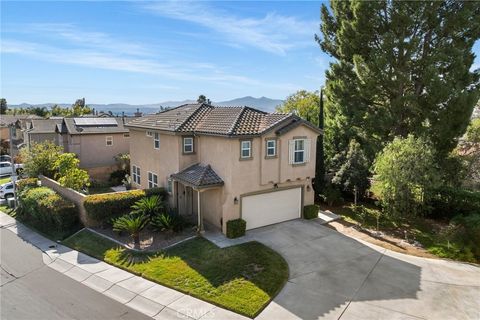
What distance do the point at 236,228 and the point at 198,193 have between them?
2.63m

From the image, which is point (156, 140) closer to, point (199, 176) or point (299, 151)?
point (199, 176)

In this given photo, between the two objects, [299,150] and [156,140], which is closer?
[299,150]

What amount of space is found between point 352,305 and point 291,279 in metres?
2.54

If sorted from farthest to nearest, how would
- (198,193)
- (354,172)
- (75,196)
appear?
(354,172), (75,196), (198,193)

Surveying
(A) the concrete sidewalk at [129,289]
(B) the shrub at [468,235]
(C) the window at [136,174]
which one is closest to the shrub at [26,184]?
(C) the window at [136,174]

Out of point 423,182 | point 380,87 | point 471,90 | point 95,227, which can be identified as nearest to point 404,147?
point 423,182

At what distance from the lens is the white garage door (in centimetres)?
1784

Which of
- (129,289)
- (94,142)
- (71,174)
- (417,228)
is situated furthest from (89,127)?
(417,228)

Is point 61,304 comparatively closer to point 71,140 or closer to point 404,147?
point 404,147

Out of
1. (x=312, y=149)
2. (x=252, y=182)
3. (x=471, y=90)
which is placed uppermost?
(x=471, y=90)

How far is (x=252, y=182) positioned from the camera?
17.5 m

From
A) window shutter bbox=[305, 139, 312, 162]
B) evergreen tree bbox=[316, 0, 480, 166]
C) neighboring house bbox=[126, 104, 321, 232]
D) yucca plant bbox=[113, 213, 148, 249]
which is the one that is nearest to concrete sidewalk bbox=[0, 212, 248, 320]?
yucca plant bbox=[113, 213, 148, 249]

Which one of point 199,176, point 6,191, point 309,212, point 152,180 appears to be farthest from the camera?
point 6,191

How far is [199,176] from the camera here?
17359 millimetres
